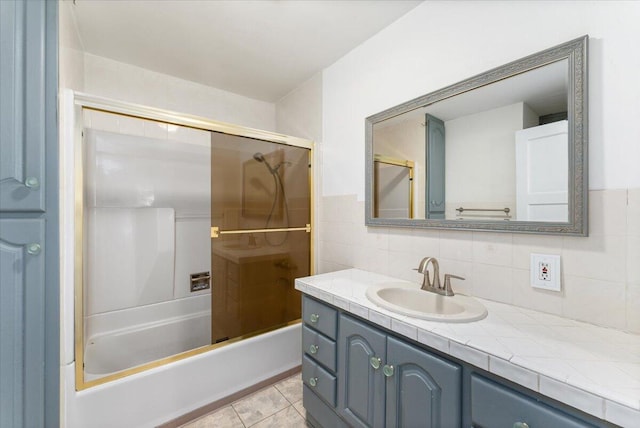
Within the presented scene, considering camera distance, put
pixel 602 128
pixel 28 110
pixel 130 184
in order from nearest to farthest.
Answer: pixel 602 128 < pixel 28 110 < pixel 130 184

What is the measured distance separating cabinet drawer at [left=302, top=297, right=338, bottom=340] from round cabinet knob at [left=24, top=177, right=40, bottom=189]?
1.31m

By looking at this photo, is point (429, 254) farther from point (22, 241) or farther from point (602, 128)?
point (22, 241)

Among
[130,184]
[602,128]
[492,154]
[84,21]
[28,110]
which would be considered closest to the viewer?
[602,128]

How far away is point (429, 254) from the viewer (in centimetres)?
144

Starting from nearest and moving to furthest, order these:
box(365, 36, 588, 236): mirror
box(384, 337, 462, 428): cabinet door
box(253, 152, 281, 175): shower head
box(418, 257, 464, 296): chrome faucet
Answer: box(384, 337, 462, 428): cabinet door → box(365, 36, 588, 236): mirror → box(418, 257, 464, 296): chrome faucet → box(253, 152, 281, 175): shower head

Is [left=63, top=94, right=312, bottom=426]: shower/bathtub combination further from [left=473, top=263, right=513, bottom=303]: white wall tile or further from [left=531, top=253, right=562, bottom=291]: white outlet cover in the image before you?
[left=531, top=253, right=562, bottom=291]: white outlet cover

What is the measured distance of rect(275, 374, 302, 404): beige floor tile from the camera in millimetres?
1731

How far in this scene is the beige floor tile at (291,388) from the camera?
1731 millimetres

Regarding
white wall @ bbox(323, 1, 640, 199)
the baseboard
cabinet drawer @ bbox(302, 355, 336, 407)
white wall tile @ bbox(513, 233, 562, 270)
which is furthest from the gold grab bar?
white wall tile @ bbox(513, 233, 562, 270)

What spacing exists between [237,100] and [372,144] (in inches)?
64.0

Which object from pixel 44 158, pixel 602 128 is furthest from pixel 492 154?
pixel 44 158

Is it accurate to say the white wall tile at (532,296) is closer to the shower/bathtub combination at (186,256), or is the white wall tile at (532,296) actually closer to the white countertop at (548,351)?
the white countertop at (548,351)

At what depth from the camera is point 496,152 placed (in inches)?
47.6

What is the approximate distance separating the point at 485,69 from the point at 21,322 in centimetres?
229
